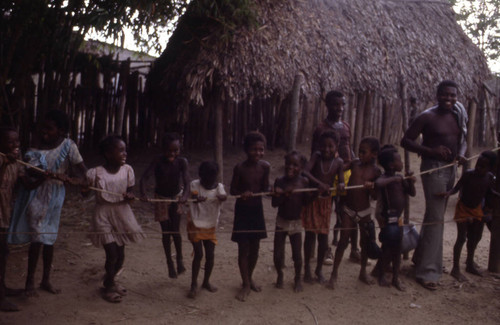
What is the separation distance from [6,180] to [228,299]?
2.02 m

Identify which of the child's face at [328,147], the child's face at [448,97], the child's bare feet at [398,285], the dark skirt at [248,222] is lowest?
the child's bare feet at [398,285]

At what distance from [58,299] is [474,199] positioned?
13.1ft

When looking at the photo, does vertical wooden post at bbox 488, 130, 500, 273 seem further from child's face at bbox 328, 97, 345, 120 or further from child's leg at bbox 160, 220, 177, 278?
child's leg at bbox 160, 220, 177, 278

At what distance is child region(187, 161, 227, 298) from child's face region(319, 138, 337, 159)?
0.99 meters

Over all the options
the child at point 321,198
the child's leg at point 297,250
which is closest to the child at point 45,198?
the child's leg at point 297,250

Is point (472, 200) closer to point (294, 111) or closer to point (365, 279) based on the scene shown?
point (365, 279)

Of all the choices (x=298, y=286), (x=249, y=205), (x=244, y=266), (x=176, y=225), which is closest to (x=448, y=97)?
(x=249, y=205)

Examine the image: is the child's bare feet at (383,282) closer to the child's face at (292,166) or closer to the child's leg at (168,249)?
the child's face at (292,166)

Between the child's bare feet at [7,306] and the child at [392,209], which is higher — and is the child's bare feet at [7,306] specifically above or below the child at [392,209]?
below

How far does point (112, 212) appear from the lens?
12.8 feet

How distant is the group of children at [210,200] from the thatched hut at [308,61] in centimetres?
281

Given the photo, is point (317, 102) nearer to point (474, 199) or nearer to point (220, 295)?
point (474, 199)

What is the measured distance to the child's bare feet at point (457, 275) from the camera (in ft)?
15.5

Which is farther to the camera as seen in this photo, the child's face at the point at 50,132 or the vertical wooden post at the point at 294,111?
the vertical wooden post at the point at 294,111
